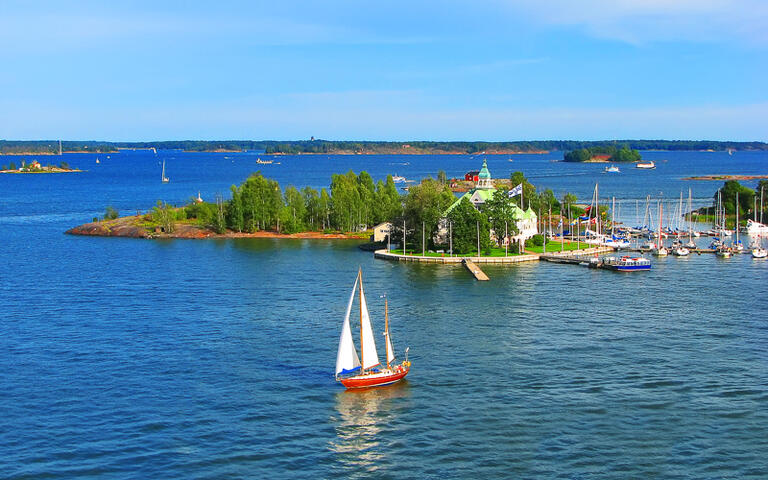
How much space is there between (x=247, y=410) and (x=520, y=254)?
60.3 meters

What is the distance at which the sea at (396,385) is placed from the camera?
126 ft

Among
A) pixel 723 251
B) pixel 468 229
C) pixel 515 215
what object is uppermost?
pixel 515 215

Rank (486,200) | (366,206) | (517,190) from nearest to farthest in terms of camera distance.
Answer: (486,200)
(517,190)
(366,206)

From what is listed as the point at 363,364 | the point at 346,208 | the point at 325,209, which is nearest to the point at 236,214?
the point at 325,209

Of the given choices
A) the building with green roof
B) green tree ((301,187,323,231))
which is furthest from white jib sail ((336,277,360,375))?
green tree ((301,187,323,231))

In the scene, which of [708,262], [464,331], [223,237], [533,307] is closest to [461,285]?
[533,307]

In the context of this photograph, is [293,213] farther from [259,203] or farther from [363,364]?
[363,364]

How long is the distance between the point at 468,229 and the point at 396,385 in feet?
167

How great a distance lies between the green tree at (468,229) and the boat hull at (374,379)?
4970 centimetres

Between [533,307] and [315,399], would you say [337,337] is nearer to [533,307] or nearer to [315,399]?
[315,399]

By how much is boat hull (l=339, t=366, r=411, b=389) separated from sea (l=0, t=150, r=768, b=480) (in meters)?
0.52

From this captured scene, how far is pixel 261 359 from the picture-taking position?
52906 millimetres

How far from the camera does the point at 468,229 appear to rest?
320 ft

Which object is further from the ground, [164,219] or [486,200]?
[486,200]
